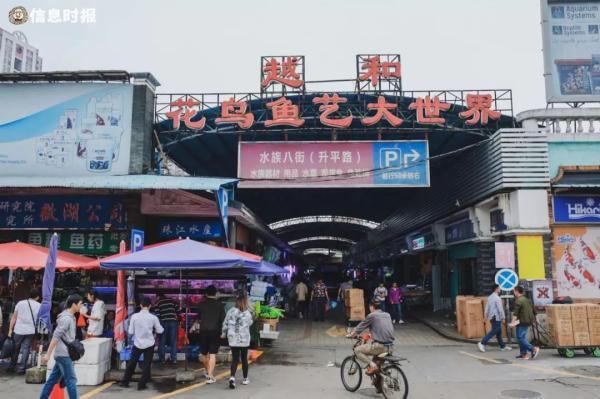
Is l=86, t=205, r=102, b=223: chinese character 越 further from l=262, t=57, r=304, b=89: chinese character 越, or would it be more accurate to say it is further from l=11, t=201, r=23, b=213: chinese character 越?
l=262, t=57, r=304, b=89: chinese character 越

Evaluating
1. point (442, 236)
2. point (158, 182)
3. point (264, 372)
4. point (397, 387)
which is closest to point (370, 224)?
point (442, 236)

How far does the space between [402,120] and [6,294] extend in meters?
13.4

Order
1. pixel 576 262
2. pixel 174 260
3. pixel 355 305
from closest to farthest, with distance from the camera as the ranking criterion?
1. pixel 174 260
2. pixel 576 262
3. pixel 355 305

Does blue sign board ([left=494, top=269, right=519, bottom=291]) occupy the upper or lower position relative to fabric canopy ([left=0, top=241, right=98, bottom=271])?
lower

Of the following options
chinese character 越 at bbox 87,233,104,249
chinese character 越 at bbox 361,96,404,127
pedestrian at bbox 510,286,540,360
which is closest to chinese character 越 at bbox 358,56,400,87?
chinese character 越 at bbox 361,96,404,127

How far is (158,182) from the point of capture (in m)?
14.5

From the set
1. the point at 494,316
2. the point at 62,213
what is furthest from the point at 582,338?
the point at 62,213

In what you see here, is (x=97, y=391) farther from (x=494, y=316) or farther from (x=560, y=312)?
(x=560, y=312)

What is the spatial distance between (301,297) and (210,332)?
1197 centimetres

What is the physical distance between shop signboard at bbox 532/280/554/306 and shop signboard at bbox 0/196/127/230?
12564 millimetres

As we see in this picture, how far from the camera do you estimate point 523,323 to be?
12.1 m

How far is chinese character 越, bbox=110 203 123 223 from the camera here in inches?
658

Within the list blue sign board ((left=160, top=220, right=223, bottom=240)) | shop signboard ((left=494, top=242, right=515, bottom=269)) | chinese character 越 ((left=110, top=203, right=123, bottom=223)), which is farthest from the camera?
blue sign board ((left=160, top=220, right=223, bottom=240))

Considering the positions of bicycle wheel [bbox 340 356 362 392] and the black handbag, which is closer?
the black handbag
